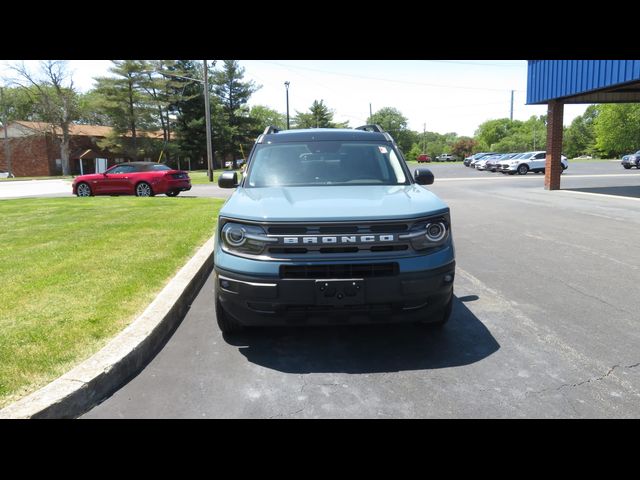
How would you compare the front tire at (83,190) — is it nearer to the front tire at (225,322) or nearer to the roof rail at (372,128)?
the roof rail at (372,128)

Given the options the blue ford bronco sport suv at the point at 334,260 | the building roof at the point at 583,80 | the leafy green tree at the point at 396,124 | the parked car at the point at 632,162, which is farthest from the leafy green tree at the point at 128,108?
the leafy green tree at the point at 396,124

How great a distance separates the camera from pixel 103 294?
4.98 metres

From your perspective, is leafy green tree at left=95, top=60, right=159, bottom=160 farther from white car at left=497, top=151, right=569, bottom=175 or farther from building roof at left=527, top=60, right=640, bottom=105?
A: building roof at left=527, top=60, right=640, bottom=105

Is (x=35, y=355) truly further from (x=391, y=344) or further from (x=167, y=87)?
(x=167, y=87)

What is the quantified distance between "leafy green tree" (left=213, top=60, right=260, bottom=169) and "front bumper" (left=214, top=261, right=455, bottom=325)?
62.9 metres

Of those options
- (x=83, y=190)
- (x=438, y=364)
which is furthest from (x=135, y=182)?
(x=438, y=364)

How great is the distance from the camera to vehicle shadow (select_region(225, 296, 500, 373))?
12.1 ft

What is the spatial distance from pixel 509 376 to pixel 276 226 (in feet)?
6.57

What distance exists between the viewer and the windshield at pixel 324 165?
4801 millimetres

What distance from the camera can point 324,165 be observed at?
499 cm

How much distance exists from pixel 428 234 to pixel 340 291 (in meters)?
0.83

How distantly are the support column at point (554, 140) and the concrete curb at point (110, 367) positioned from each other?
63.2ft
